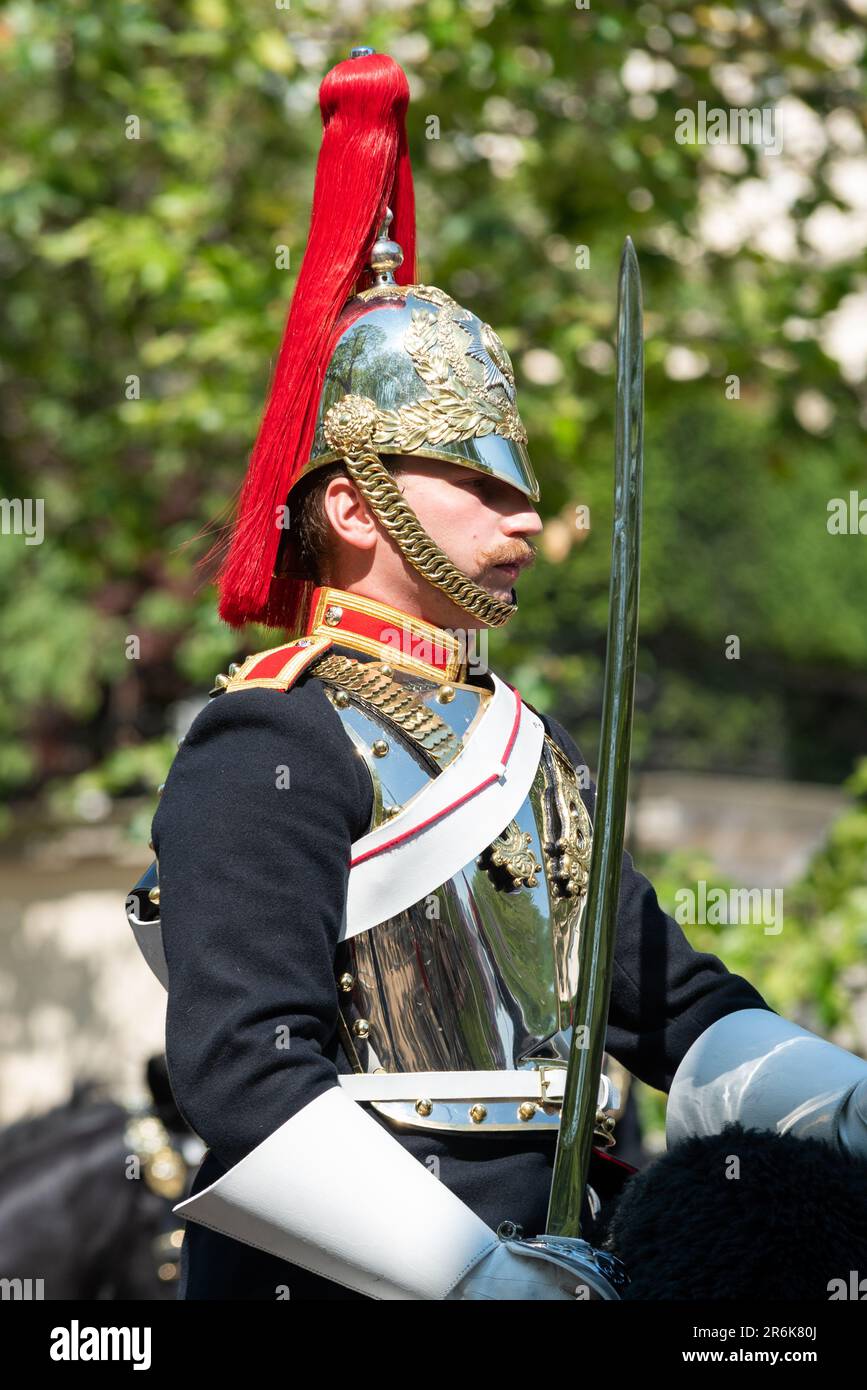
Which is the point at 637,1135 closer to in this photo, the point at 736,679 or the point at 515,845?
the point at 515,845

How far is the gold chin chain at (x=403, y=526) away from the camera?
1932 millimetres

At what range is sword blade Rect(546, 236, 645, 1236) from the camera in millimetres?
1642

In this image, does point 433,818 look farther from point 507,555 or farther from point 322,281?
point 322,281

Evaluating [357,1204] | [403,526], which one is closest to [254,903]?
[357,1204]

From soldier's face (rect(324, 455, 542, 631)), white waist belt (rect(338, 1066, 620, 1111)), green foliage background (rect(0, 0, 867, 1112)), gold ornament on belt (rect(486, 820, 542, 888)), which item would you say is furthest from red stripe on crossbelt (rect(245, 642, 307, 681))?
green foliage background (rect(0, 0, 867, 1112))

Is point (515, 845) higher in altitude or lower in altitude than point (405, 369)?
lower

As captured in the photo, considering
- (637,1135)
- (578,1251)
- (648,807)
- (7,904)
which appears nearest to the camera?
(578,1251)

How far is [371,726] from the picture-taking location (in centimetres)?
186

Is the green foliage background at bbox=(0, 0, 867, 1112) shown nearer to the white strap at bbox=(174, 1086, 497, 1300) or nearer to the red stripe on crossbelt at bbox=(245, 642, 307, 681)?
the red stripe on crossbelt at bbox=(245, 642, 307, 681)

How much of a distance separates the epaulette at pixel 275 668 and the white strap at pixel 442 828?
18cm

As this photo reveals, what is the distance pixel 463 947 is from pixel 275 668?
347 millimetres

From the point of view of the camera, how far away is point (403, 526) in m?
1.93
